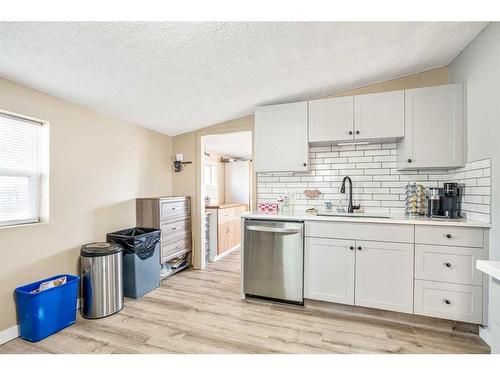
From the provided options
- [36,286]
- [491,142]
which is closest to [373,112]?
[491,142]

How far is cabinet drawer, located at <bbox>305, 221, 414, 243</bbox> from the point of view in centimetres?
222

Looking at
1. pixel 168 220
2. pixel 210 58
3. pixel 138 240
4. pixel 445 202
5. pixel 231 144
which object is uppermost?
pixel 210 58

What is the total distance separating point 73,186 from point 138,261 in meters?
1.03

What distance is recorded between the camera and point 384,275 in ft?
7.45

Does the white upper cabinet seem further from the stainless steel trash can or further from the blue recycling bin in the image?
the blue recycling bin

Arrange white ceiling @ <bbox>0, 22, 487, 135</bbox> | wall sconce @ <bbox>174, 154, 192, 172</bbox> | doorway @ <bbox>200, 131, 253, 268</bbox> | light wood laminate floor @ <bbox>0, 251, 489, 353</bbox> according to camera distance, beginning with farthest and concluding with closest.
Result: doorway @ <bbox>200, 131, 253, 268</bbox> < wall sconce @ <bbox>174, 154, 192, 172</bbox> < light wood laminate floor @ <bbox>0, 251, 489, 353</bbox> < white ceiling @ <bbox>0, 22, 487, 135</bbox>

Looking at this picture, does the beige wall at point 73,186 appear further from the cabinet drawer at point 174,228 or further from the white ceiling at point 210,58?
the cabinet drawer at point 174,228

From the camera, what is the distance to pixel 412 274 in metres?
2.19

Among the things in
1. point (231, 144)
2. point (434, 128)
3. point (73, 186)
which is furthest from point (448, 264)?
point (231, 144)

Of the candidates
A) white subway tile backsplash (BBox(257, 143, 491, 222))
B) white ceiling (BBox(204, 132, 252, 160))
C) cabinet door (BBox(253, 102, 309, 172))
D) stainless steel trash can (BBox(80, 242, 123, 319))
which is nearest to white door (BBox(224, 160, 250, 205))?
white ceiling (BBox(204, 132, 252, 160))

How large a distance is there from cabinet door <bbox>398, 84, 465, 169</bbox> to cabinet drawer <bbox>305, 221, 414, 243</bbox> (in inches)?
27.4

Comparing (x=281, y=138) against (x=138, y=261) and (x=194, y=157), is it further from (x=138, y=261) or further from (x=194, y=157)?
(x=138, y=261)

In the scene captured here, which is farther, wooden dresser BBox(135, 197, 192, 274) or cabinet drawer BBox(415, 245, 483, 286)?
wooden dresser BBox(135, 197, 192, 274)

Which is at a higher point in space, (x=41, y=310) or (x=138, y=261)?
(x=138, y=261)
